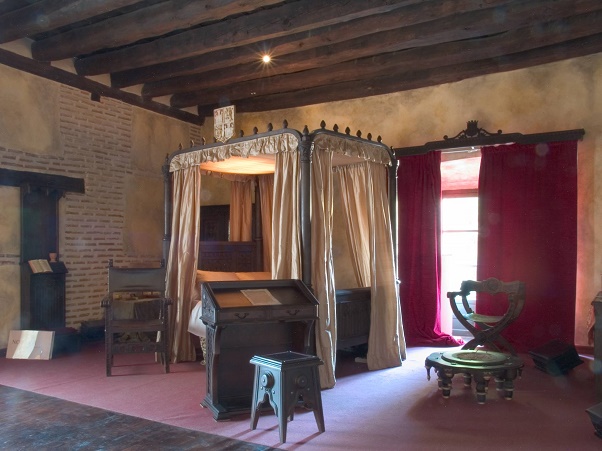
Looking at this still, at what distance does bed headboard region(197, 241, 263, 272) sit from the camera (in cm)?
720

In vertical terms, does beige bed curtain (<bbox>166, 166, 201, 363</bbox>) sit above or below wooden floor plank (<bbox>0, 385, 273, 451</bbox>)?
above

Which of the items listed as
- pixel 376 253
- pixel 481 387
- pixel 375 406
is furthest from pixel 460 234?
pixel 375 406

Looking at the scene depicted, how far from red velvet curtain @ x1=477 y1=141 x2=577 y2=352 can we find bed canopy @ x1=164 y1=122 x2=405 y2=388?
131 cm

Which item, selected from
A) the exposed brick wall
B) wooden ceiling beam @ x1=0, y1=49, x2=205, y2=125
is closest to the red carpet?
the exposed brick wall

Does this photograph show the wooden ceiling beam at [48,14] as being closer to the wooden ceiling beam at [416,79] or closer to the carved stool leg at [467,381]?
the wooden ceiling beam at [416,79]

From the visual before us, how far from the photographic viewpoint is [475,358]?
470 centimetres

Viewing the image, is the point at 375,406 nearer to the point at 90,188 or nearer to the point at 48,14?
the point at 90,188

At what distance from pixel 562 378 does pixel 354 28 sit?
4.15 meters

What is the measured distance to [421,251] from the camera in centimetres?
733

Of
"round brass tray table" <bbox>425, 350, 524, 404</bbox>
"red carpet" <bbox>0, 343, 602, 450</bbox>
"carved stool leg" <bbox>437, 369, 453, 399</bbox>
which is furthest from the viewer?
"carved stool leg" <bbox>437, 369, 453, 399</bbox>

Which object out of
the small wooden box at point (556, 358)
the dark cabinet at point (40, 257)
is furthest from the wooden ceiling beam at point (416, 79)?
the small wooden box at point (556, 358)

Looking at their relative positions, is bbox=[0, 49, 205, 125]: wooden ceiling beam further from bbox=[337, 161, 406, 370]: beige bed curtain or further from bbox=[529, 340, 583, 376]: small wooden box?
bbox=[529, 340, 583, 376]: small wooden box

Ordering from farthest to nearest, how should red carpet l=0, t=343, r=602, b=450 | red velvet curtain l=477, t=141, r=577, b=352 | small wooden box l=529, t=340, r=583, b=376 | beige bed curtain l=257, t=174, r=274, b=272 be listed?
Answer: beige bed curtain l=257, t=174, r=274, b=272, red velvet curtain l=477, t=141, r=577, b=352, small wooden box l=529, t=340, r=583, b=376, red carpet l=0, t=343, r=602, b=450

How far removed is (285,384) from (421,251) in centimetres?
404
